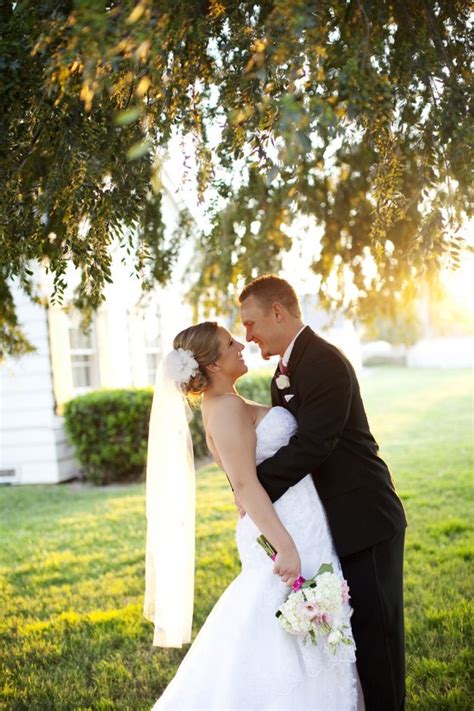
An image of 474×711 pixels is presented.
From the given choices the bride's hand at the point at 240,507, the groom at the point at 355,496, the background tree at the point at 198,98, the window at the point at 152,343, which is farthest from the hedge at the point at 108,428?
the groom at the point at 355,496

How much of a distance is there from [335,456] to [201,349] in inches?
31.3

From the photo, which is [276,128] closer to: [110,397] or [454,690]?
[454,690]

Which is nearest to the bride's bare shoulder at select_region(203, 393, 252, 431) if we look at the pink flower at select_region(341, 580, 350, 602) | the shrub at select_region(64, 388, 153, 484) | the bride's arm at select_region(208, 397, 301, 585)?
the bride's arm at select_region(208, 397, 301, 585)

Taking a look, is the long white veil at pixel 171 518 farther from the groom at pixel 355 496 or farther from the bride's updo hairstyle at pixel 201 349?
the groom at pixel 355 496

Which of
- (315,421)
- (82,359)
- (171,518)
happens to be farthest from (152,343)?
(315,421)

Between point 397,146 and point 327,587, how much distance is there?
6.42ft

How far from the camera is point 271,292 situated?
12.1 feet

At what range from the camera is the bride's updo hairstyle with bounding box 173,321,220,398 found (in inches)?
143

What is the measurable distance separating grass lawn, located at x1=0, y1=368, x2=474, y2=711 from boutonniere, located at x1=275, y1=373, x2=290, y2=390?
1.99m

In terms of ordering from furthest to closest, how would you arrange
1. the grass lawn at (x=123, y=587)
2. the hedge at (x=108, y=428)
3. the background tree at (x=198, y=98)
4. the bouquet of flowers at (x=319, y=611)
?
the hedge at (x=108, y=428) < the grass lawn at (x=123, y=587) < the bouquet of flowers at (x=319, y=611) < the background tree at (x=198, y=98)

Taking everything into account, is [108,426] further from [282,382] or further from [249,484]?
[249,484]

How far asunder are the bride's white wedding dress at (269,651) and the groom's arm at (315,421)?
17 cm

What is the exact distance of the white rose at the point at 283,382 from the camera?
365 cm

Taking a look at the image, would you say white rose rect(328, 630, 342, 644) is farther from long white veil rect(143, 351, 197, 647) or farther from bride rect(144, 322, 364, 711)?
long white veil rect(143, 351, 197, 647)
